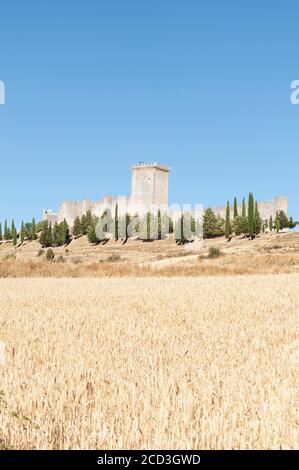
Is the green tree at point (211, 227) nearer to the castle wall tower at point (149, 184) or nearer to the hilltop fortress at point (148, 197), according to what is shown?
the hilltop fortress at point (148, 197)

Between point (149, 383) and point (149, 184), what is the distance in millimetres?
94297

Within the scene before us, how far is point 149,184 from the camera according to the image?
320ft

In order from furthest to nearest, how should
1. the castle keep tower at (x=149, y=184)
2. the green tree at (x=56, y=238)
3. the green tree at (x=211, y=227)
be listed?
the castle keep tower at (x=149, y=184), the green tree at (x=56, y=238), the green tree at (x=211, y=227)

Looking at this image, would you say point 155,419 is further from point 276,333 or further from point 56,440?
point 276,333

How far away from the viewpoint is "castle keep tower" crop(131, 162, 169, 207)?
97.1m

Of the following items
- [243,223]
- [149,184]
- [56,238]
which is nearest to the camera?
[243,223]

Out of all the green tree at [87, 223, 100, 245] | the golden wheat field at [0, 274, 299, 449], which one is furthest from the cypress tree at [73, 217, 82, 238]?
the golden wheat field at [0, 274, 299, 449]

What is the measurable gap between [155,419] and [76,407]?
2.23 feet

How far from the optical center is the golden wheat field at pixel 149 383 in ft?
9.57

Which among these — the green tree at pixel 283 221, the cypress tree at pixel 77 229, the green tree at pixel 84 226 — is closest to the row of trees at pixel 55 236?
the cypress tree at pixel 77 229

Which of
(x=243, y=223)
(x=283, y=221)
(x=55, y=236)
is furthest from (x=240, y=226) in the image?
(x=55, y=236)

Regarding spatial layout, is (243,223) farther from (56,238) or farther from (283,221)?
(56,238)

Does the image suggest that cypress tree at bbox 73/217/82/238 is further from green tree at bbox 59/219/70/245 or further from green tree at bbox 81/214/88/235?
green tree at bbox 59/219/70/245

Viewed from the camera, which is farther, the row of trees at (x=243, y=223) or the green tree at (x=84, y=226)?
the green tree at (x=84, y=226)
